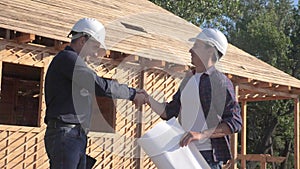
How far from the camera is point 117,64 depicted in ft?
33.2

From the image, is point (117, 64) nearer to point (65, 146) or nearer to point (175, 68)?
point (175, 68)

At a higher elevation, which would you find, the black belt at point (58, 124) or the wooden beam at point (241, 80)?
the black belt at point (58, 124)

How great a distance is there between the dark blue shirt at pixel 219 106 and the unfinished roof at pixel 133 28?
15.2 feet

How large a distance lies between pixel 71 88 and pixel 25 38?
14.6 ft

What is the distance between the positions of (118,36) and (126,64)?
55cm

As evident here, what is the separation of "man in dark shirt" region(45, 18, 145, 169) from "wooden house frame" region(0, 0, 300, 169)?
392cm

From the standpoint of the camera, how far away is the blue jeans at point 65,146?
3.75 m

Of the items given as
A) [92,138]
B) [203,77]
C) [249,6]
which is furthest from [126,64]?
[249,6]

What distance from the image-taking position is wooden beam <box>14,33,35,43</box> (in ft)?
26.1

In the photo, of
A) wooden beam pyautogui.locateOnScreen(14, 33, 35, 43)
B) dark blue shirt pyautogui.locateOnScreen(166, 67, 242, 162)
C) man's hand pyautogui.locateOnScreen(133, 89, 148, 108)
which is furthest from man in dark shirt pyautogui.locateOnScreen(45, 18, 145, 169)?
wooden beam pyautogui.locateOnScreen(14, 33, 35, 43)

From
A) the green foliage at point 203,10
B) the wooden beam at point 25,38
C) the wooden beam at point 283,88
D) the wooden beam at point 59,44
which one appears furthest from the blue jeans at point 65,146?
the green foliage at point 203,10

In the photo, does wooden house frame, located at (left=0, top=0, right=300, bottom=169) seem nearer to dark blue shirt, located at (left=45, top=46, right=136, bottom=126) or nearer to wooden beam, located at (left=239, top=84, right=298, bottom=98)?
wooden beam, located at (left=239, top=84, right=298, bottom=98)

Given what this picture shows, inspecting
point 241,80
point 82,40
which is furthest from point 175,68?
point 82,40

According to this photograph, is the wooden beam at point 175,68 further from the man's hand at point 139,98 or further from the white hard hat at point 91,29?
the white hard hat at point 91,29
